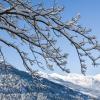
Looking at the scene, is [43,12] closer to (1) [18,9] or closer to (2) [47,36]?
(1) [18,9]

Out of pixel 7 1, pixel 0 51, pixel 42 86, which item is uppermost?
pixel 7 1

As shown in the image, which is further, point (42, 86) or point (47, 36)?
point (42, 86)

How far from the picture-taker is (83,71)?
9078 millimetres

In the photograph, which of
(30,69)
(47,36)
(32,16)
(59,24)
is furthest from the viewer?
(30,69)

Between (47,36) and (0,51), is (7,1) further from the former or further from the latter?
(0,51)

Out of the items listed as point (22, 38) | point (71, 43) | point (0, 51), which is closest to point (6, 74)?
point (0, 51)

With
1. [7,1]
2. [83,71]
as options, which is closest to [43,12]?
[7,1]

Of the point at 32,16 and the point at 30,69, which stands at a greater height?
the point at 32,16

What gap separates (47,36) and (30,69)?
1.18 m

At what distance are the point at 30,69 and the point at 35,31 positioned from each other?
116 cm

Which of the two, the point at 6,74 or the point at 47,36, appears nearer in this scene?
the point at 47,36

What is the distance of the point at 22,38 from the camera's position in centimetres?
866

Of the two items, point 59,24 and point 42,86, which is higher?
point 59,24

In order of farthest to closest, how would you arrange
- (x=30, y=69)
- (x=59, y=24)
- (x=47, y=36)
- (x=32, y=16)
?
(x=30, y=69) < (x=47, y=36) < (x=59, y=24) < (x=32, y=16)
